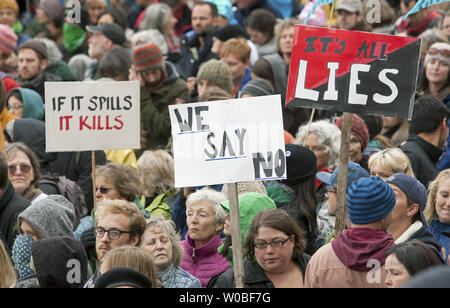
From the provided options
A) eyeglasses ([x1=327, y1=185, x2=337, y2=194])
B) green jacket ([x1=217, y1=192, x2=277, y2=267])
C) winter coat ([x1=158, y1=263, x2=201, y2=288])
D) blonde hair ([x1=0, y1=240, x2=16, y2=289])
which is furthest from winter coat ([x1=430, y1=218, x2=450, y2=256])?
blonde hair ([x1=0, y1=240, x2=16, y2=289])

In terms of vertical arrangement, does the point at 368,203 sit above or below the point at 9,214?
above

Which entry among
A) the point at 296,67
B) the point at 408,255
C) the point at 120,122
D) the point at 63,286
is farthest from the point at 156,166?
the point at 408,255

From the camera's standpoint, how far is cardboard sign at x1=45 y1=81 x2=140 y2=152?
23.5ft

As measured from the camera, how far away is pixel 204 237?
6793 mm

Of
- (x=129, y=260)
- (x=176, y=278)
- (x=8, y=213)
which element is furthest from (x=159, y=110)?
(x=129, y=260)

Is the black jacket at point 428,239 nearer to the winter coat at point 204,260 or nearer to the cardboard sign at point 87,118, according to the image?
the winter coat at point 204,260

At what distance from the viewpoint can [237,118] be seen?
604 centimetres

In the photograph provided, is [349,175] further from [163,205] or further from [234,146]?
[163,205]

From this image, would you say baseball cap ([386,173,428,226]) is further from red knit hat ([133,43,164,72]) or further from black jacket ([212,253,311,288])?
red knit hat ([133,43,164,72])

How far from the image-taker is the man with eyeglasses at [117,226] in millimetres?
6285

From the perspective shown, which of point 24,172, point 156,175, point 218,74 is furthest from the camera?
point 218,74

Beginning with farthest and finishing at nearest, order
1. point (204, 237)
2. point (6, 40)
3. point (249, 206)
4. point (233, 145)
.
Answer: point (6, 40) < point (204, 237) < point (249, 206) < point (233, 145)

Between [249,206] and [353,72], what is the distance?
3.87 ft

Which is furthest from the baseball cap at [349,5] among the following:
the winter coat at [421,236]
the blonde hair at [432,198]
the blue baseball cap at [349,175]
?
the winter coat at [421,236]
